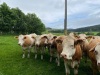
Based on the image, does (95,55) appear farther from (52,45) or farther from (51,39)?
(51,39)

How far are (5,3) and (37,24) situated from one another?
53.0ft

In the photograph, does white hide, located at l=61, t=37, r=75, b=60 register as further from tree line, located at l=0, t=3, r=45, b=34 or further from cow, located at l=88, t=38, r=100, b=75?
tree line, located at l=0, t=3, r=45, b=34

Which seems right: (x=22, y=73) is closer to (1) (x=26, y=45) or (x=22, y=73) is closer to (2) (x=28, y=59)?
(2) (x=28, y=59)

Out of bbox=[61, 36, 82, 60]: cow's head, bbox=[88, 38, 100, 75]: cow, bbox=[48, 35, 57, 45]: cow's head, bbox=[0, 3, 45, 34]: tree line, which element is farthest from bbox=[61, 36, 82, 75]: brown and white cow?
bbox=[0, 3, 45, 34]: tree line

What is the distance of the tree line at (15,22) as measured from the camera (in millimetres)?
85188

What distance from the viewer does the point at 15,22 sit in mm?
88062

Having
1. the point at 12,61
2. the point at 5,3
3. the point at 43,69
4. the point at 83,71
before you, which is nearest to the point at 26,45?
the point at 12,61

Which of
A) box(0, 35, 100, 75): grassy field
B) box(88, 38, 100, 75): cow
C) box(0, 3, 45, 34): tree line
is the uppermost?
box(0, 3, 45, 34): tree line

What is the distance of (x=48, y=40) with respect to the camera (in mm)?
19250

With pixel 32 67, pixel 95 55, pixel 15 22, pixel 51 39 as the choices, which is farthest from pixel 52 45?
pixel 15 22

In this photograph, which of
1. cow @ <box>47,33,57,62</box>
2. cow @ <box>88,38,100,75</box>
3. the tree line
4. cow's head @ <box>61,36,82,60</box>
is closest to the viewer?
cow @ <box>88,38,100,75</box>

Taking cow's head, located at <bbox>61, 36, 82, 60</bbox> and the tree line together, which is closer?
cow's head, located at <bbox>61, 36, 82, 60</bbox>

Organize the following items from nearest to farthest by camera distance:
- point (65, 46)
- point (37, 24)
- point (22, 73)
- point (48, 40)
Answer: point (65, 46) → point (22, 73) → point (48, 40) → point (37, 24)

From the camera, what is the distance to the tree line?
85.2 m
